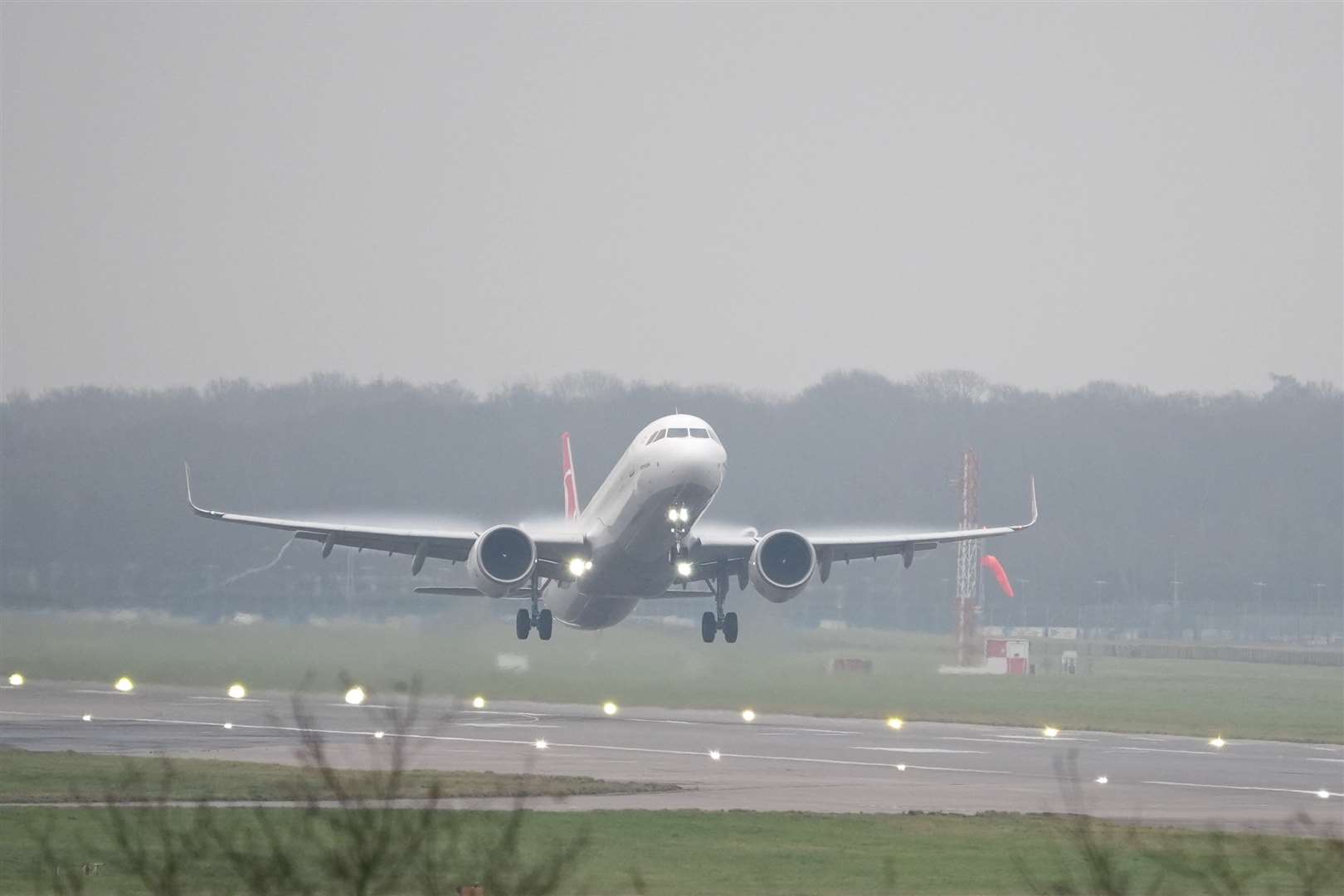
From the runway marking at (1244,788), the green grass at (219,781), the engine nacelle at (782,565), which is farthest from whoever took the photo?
the engine nacelle at (782,565)

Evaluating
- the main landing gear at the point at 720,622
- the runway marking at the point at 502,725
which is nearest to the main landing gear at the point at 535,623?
the main landing gear at the point at 720,622

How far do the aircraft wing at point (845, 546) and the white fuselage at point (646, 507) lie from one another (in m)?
1.41

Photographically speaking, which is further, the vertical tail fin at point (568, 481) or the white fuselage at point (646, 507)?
the vertical tail fin at point (568, 481)

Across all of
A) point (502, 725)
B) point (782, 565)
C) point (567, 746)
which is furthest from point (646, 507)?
point (567, 746)

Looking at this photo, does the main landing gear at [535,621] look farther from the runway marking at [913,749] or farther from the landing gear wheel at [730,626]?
the runway marking at [913,749]

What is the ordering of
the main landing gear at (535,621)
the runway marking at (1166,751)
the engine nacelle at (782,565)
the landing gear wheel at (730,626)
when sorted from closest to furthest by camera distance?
the runway marking at (1166,751)
the engine nacelle at (782,565)
the main landing gear at (535,621)
the landing gear wheel at (730,626)

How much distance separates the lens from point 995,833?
68.9 ft

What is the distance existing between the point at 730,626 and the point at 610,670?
403 centimetres

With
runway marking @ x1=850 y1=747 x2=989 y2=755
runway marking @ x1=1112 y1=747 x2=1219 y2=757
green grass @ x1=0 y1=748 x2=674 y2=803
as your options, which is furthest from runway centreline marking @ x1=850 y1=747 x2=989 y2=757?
green grass @ x1=0 y1=748 x2=674 y2=803

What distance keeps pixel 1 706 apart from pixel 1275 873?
27.3 metres

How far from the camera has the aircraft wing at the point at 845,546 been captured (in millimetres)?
40688

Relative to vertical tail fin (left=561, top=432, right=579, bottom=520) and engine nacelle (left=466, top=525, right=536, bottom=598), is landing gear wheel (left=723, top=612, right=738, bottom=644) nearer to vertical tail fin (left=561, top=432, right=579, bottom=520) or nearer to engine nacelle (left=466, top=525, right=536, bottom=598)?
engine nacelle (left=466, top=525, right=536, bottom=598)

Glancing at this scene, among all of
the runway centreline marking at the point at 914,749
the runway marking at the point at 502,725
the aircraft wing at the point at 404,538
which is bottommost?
the runway centreline marking at the point at 914,749

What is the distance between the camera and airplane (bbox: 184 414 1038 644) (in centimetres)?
3619
